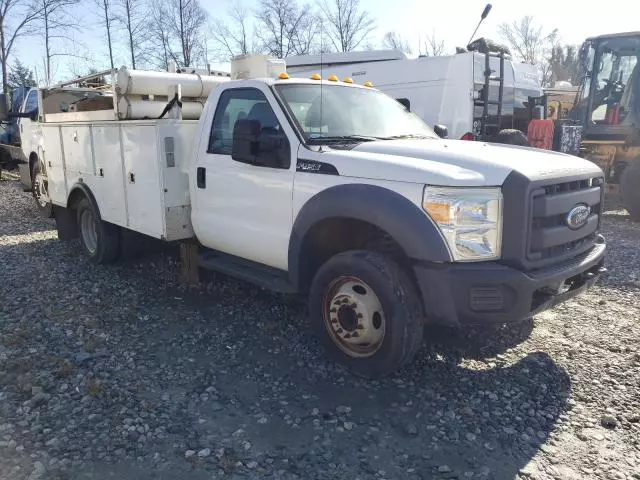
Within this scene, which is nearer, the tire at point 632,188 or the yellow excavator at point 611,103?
the tire at point 632,188

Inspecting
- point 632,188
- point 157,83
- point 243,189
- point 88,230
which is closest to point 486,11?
point 243,189

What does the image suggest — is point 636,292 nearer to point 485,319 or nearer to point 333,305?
point 485,319

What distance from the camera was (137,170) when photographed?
554cm

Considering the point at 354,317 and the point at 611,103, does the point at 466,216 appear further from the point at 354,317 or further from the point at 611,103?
the point at 611,103

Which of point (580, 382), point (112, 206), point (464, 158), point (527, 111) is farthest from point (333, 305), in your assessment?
point (527, 111)

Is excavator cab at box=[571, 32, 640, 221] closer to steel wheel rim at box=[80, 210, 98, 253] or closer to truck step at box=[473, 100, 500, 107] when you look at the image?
truck step at box=[473, 100, 500, 107]

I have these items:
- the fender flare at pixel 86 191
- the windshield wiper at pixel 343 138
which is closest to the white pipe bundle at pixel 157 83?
the fender flare at pixel 86 191

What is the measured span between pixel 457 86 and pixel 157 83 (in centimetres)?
664

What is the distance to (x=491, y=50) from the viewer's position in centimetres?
1147

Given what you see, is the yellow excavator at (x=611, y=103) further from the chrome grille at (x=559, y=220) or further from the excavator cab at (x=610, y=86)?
the chrome grille at (x=559, y=220)

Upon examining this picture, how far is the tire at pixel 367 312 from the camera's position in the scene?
3619mm

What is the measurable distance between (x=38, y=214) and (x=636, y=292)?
33.1 feet

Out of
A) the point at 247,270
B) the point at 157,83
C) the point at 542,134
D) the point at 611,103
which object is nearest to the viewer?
the point at 247,270

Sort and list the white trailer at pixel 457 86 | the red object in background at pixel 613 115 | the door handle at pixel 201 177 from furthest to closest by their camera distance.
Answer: the red object in background at pixel 613 115 < the white trailer at pixel 457 86 < the door handle at pixel 201 177
